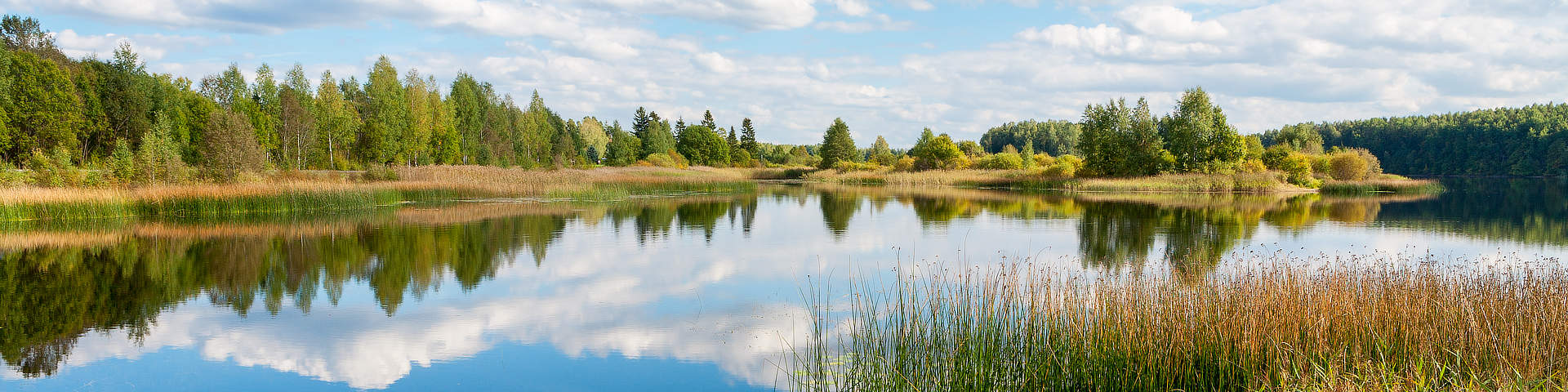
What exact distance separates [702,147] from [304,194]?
46437 millimetres

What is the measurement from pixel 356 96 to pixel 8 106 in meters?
14.8

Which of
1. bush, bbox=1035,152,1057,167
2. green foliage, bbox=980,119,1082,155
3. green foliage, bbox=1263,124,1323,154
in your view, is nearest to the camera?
green foliage, bbox=1263,124,1323,154

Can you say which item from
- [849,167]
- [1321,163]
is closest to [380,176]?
[849,167]

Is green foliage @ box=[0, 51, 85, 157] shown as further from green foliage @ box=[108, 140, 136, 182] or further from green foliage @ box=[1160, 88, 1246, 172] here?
green foliage @ box=[1160, 88, 1246, 172]

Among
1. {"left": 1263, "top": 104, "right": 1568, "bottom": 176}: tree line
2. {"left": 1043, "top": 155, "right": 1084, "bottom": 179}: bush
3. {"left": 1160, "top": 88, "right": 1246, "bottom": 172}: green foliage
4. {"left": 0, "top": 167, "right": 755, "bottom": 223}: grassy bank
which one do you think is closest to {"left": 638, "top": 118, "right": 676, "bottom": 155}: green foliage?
{"left": 0, "top": 167, "right": 755, "bottom": 223}: grassy bank

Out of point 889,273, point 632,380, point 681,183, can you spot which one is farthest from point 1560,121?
point 632,380

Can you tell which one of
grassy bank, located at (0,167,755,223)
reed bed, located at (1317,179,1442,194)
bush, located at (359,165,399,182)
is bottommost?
reed bed, located at (1317,179,1442,194)

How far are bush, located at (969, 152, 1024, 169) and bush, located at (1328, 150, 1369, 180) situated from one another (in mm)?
14857

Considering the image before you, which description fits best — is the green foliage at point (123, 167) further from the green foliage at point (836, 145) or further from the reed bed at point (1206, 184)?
the green foliage at point (836, 145)

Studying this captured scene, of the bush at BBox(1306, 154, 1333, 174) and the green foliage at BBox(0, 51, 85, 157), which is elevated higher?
the green foliage at BBox(0, 51, 85, 157)

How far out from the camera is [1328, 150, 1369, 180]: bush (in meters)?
38.8

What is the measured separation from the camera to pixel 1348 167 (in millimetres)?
39125

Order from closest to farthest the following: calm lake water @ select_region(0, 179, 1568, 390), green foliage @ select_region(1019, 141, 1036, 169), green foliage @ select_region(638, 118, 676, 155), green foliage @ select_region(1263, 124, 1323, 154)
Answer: calm lake water @ select_region(0, 179, 1568, 390), green foliage @ select_region(1263, 124, 1323, 154), green foliage @ select_region(1019, 141, 1036, 169), green foliage @ select_region(638, 118, 676, 155)

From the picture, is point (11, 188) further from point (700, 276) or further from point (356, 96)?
point (356, 96)
